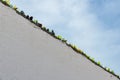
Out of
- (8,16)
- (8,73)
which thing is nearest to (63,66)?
(8,16)

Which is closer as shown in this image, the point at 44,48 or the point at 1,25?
→ the point at 1,25

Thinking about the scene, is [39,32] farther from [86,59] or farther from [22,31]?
[86,59]

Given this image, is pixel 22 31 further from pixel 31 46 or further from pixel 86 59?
pixel 86 59

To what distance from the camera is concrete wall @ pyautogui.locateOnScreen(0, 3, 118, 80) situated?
655 centimetres

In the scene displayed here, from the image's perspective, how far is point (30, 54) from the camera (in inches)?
288

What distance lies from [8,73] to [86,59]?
15.7 ft

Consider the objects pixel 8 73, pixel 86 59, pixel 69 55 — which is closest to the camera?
pixel 8 73

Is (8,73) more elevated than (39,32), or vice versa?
A: (39,32)

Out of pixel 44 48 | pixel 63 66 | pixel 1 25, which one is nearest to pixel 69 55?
pixel 63 66

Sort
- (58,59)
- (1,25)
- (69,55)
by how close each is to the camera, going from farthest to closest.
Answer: (69,55) → (58,59) → (1,25)

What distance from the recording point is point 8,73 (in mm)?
6234

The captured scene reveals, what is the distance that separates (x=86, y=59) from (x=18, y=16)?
11.2 feet

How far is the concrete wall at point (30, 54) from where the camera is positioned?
6.55m

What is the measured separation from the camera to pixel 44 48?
8.05 meters
